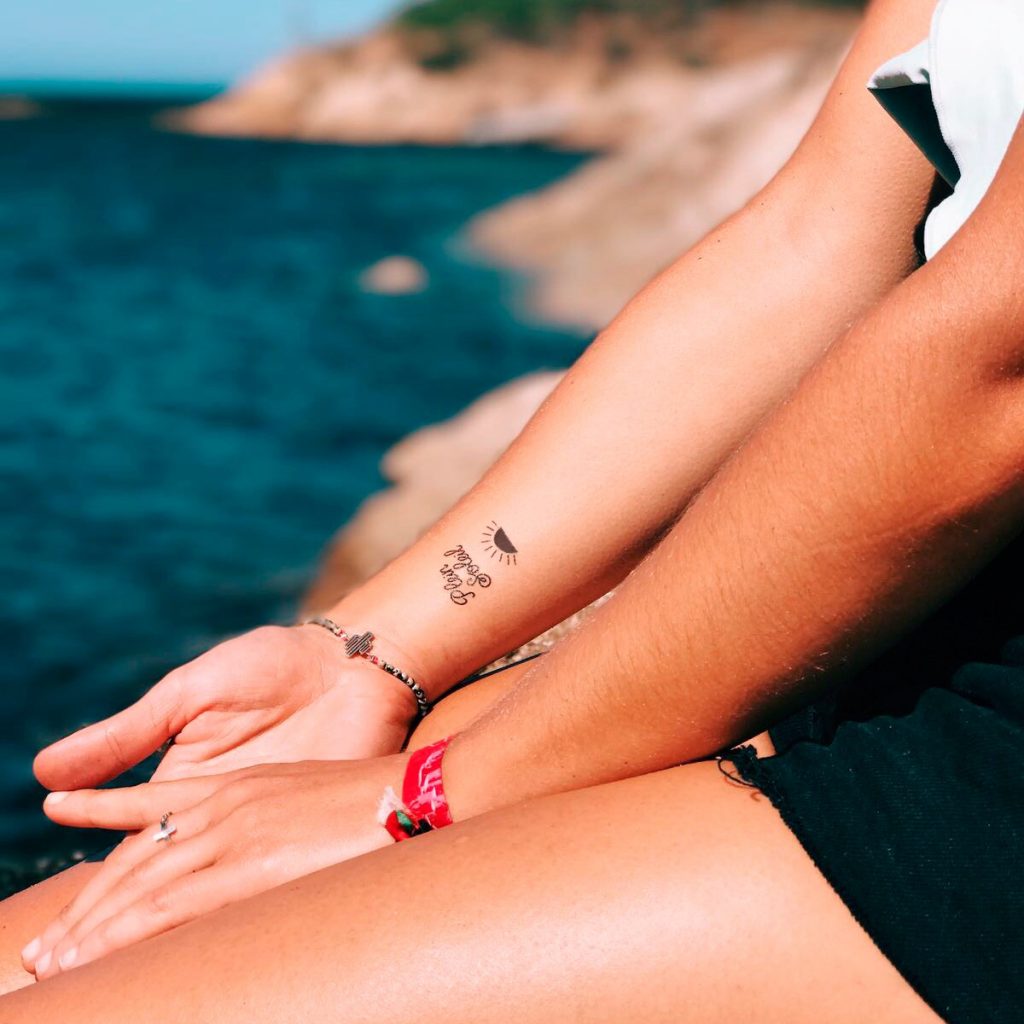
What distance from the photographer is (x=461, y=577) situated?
1.93 m

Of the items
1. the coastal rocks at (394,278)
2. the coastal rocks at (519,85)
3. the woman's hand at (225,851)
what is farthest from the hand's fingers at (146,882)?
the coastal rocks at (519,85)

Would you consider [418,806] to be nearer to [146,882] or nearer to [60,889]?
[146,882]

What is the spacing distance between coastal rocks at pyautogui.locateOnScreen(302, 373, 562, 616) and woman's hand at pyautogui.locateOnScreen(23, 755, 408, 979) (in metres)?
2.83

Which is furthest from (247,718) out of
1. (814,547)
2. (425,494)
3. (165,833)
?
(425,494)

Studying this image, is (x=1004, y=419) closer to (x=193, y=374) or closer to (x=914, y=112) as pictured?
(x=914, y=112)

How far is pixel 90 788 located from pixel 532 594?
76cm

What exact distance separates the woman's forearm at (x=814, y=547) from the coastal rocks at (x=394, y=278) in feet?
55.4

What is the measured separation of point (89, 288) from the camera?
16.9 metres

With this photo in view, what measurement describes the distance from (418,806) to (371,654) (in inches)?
19.2

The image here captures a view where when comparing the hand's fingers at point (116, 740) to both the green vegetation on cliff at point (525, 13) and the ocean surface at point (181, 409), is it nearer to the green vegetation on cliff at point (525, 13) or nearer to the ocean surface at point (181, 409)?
the ocean surface at point (181, 409)

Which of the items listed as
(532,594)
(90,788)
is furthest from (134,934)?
(532,594)

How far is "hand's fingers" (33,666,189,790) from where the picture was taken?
184 centimetres

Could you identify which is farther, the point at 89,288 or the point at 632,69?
the point at 632,69

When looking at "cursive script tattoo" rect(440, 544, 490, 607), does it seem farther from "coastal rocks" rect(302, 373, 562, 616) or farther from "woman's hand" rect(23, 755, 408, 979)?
"coastal rocks" rect(302, 373, 562, 616)
